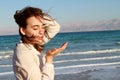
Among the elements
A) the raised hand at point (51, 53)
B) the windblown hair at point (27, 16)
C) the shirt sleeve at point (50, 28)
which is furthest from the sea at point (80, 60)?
the raised hand at point (51, 53)

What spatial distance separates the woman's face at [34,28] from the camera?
2770 millimetres

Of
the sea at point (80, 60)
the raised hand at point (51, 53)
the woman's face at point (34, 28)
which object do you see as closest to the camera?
the raised hand at point (51, 53)

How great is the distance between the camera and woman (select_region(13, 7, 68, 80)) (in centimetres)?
265

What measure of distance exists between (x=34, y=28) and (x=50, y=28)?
0.24 metres

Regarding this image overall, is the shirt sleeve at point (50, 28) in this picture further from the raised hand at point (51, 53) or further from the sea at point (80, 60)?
the sea at point (80, 60)

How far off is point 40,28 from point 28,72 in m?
0.37

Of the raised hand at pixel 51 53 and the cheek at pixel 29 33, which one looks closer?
the raised hand at pixel 51 53

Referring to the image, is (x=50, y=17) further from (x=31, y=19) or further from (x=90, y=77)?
(x=90, y=77)

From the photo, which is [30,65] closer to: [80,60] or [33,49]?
[33,49]

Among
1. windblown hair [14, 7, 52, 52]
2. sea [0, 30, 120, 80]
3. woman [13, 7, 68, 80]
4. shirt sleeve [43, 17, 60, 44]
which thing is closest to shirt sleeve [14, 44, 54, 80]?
woman [13, 7, 68, 80]

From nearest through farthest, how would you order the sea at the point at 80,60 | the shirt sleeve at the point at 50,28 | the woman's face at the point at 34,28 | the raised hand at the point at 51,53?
the raised hand at the point at 51,53 < the woman's face at the point at 34,28 < the shirt sleeve at the point at 50,28 < the sea at the point at 80,60

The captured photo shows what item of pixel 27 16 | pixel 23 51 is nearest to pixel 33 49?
pixel 23 51

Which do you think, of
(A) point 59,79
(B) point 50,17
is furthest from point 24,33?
(A) point 59,79

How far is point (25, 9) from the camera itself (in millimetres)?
2822
